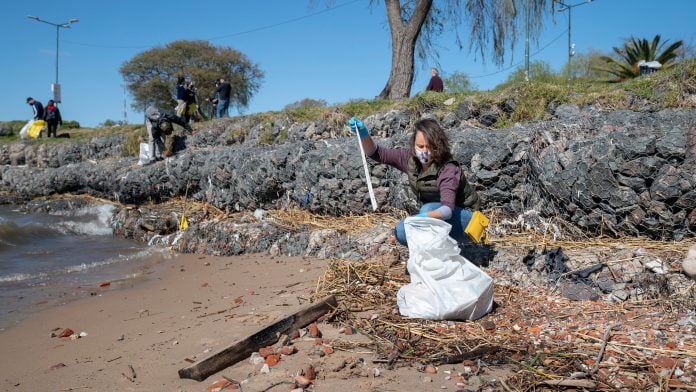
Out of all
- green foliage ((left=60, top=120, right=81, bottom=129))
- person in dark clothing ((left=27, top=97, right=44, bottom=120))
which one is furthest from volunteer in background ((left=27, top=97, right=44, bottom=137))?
green foliage ((left=60, top=120, right=81, bottom=129))

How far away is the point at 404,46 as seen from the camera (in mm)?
13031

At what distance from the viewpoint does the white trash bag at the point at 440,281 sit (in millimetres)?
3453

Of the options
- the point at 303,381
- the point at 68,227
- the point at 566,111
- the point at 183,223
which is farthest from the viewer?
the point at 68,227

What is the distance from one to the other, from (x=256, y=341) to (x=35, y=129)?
22.2 metres

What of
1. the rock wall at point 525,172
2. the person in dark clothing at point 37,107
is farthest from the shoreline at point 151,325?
the person in dark clothing at point 37,107

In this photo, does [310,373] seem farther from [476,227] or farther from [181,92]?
[181,92]

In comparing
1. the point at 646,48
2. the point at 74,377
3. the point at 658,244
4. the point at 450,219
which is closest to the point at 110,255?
the point at 74,377

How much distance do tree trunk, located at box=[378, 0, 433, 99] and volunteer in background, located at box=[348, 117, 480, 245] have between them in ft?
29.5

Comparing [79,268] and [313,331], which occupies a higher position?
[313,331]

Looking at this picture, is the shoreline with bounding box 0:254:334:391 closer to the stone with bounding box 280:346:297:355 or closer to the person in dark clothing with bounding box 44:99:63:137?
the stone with bounding box 280:346:297:355

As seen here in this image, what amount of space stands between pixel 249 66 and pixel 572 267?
33.6 meters

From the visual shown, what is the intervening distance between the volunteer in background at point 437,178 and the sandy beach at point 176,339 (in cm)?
121

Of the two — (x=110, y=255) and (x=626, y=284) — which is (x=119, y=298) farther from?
(x=626, y=284)

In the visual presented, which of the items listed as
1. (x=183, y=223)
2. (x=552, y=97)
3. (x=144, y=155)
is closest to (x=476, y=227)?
(x=552, y=97)
